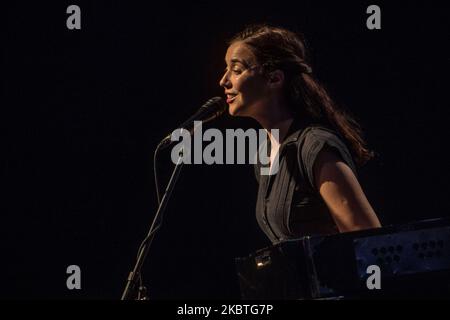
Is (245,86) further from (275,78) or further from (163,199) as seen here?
(163,199)

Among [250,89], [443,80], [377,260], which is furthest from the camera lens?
[443,80]

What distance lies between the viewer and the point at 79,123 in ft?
10.7

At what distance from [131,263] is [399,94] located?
57.3 inches

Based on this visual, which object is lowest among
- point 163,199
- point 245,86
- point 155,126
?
point 163,199

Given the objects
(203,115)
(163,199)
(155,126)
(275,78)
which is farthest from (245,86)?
(155,126)

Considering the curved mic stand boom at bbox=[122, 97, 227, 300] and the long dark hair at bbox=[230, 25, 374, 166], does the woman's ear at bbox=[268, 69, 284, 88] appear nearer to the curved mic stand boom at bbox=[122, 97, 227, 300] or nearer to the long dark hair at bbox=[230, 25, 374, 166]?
the long dark hair at bbox=[230, 25, 374, 166]

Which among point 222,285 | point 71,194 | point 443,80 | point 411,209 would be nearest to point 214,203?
point 222,285

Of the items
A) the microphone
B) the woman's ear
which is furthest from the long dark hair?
the microphone

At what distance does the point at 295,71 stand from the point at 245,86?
192 millimetres

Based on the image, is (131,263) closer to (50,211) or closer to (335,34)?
(50,211)

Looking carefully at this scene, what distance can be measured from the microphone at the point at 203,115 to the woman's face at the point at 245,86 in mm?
104

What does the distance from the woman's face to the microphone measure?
10cm

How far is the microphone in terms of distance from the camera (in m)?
2.18

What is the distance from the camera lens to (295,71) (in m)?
2.44
